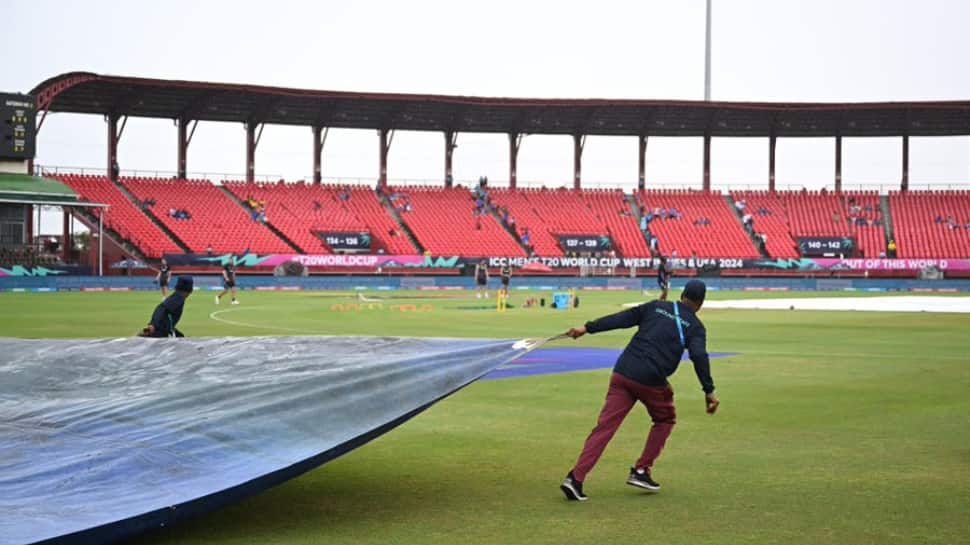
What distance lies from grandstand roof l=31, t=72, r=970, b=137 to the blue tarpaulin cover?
212 feet

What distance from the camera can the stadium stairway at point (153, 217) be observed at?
70438 mm

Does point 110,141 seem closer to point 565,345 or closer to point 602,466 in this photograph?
point 565,345

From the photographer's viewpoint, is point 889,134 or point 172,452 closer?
point 172,452

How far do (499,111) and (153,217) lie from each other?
25580mm

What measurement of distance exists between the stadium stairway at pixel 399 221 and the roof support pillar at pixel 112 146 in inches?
721

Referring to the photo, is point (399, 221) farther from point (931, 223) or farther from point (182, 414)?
point (182, 414)

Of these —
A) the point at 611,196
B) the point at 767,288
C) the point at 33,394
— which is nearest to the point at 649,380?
the point at 33,394

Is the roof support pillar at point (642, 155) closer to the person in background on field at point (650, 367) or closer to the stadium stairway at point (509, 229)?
the stadium stairway at point (509, 229)

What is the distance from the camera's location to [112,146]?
7706cm

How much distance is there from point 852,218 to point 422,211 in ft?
106

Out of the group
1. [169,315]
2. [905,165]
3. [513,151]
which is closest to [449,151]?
[513,151]

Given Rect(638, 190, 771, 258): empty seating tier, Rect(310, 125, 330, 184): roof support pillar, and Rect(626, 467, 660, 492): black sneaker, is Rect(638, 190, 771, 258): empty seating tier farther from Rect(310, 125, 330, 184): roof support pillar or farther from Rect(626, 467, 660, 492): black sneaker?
Rect(626, 467, 660, 492): black sneaker

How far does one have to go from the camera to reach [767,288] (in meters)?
72.2

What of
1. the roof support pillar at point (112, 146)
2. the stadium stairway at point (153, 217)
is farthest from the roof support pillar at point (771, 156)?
the roof support pillar at point (112, 146)
